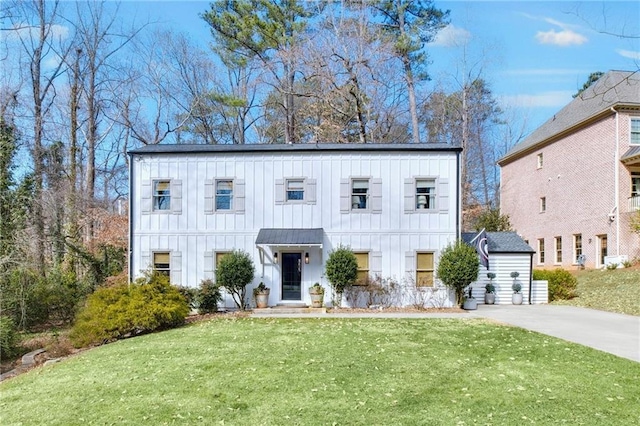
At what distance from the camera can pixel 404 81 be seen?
81.7 ft

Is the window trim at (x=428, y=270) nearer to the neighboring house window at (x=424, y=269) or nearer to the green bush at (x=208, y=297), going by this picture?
the neighboring house window at (x=424, y=269)

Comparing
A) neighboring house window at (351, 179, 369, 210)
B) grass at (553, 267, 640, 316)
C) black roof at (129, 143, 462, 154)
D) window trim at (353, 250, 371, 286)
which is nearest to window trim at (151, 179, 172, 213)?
black roof at (129, 143, 462, 154)

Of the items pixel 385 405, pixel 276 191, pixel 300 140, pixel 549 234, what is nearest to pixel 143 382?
pixel 385 405

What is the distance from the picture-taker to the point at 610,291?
53.8 ft

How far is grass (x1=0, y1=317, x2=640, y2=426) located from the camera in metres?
5.09

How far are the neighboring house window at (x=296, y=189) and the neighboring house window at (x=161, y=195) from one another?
408 centimetres

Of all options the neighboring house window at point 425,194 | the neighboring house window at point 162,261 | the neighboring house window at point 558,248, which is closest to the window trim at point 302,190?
the neighboring house window at point 425,194

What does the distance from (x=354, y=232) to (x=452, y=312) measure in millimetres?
3941

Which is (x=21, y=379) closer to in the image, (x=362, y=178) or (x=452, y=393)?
(x=452, y=393)

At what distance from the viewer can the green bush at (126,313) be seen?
10438 mm

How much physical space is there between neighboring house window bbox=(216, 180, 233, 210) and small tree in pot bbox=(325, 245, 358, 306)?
3.96 meters

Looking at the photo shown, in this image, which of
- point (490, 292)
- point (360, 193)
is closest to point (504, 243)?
point (490, 292)

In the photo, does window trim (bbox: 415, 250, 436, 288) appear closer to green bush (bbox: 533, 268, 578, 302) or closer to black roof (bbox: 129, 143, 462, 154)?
black roof (bbox: 129, 143, 462, 154)

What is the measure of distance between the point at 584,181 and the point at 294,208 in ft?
53.0
